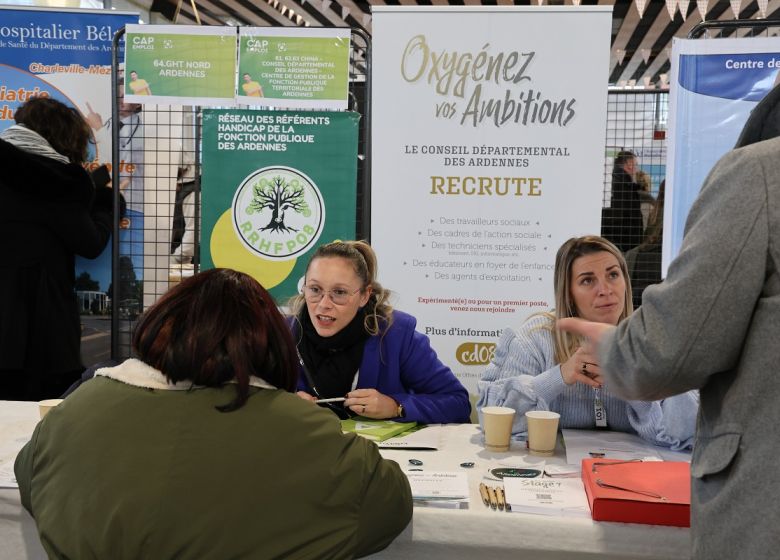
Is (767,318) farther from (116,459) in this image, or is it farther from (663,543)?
(116,459)

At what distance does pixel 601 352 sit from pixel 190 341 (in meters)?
0.64

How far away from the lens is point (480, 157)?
12.2ft

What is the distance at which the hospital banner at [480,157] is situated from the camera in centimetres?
365

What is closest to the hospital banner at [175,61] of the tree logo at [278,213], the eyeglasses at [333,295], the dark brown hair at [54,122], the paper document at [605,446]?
the dark brown hair at [54,122]

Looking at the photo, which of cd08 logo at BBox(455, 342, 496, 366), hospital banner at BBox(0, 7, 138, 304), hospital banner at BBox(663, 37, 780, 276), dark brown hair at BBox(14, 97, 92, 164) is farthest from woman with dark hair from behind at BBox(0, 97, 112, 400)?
hospital banner at BBox(663, 37, 780, 276)

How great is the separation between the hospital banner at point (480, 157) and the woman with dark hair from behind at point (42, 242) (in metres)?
1.36

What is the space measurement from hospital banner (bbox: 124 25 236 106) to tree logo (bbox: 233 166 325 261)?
0.51m

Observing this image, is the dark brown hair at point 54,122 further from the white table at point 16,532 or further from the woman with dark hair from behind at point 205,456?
the woman with dark hair from behind at point 205,456

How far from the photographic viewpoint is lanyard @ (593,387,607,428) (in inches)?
83.4

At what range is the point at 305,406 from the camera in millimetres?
1278

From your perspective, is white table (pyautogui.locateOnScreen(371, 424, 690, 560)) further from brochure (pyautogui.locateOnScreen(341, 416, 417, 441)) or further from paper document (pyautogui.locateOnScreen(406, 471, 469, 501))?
brochure (pyautogui.locateOnScreen(341, 416, 417, 441))

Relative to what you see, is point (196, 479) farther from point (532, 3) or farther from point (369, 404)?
point (532, 3)

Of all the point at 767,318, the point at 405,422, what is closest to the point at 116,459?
the point at 767,318

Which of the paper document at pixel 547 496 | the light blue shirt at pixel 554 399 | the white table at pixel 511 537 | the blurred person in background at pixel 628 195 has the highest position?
the blurred person in background at pixel 628 195
